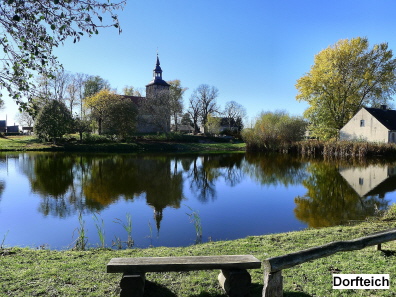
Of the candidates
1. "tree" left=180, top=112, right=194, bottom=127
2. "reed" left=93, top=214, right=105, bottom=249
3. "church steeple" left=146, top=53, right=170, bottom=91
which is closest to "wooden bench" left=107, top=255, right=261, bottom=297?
"reed" left=93, top=214, right=105, bottom=249

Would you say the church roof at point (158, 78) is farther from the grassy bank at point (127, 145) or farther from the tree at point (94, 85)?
the grassy bank at point (127, 145)

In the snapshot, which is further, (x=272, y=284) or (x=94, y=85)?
(x=94, y=85)

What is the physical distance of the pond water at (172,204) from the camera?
787 cm

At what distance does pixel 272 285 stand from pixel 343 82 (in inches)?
1461

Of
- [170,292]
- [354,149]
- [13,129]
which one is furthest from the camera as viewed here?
[13,129]

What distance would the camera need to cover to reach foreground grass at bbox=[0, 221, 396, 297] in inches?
147

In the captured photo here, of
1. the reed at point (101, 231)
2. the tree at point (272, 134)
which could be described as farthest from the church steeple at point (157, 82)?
the reed at point (101, 231)

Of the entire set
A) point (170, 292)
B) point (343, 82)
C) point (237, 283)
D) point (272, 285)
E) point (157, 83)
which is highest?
point (157, 83)

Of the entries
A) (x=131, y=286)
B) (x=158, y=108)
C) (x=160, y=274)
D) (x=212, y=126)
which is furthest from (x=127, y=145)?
(x=131, y=286)

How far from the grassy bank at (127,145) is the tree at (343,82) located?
11826mm

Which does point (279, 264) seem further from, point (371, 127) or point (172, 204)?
point (371, 127)

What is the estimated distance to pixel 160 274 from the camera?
167 inches

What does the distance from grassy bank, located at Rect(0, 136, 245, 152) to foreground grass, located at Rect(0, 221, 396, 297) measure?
33467 mm

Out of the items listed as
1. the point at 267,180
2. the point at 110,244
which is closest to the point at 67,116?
the point at 267,180
